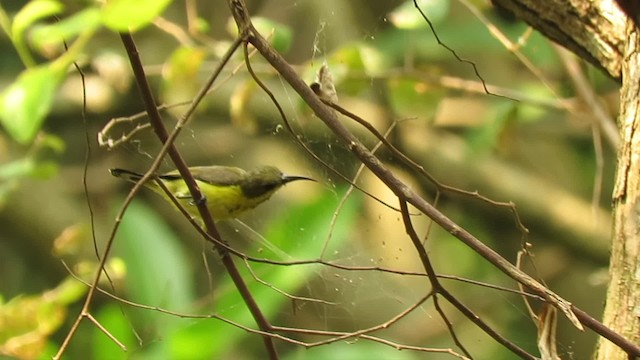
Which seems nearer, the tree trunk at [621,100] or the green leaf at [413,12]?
the tree trunk at [621,100]

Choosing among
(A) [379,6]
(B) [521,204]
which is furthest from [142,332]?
(B) [521,204]

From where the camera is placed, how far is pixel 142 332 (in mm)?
1323

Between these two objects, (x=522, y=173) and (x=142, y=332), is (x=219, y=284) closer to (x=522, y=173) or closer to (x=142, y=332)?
(x=142, y=332)

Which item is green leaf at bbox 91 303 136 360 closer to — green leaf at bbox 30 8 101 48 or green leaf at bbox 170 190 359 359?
green leaf at bbox 170 190 359 359

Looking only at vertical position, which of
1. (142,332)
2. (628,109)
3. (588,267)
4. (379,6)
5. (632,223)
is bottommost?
(142,332)

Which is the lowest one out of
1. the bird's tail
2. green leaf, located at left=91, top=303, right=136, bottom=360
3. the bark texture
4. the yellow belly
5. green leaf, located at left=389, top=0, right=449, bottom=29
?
green leaf, located at left=91, top=303, right=136, bottom=360

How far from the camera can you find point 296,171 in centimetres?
115

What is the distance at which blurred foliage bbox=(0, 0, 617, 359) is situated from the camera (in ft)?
3.56

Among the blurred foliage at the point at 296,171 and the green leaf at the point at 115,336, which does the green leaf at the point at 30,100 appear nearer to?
the blurred foliage at the point at 296,171

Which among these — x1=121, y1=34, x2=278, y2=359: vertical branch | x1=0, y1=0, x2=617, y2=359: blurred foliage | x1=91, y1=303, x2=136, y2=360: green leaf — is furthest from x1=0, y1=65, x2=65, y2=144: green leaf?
x1=91, y1=303, x2=136, y2=360: green leaf

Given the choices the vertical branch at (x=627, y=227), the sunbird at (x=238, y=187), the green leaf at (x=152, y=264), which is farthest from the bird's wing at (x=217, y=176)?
the vertical branch at (x=627, y=227)

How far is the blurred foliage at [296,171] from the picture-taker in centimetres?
108

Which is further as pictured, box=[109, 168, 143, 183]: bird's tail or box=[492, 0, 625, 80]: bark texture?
box=[109, 168, 143, 183]: bird's tail

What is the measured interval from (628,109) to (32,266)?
5.58 feet
